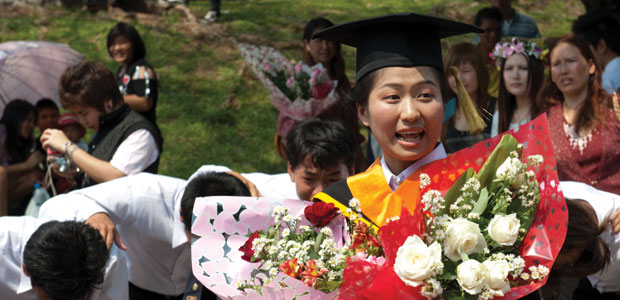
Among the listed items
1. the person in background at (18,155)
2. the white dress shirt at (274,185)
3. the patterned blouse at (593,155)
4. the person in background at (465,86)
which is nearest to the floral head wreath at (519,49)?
the person in background at (465,86)

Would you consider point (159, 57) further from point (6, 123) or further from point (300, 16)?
point (6, 123)

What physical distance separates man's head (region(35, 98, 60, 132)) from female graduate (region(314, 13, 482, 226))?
4.07 meters

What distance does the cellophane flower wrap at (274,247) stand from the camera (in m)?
1.93

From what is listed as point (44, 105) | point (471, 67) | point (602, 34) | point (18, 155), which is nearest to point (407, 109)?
point (471, 67)

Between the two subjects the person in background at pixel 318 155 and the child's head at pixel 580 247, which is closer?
the child's head at pixel 580 247

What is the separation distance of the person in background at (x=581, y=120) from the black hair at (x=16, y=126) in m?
4.03

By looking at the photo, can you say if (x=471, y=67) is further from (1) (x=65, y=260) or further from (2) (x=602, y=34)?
(1) (x=65, y=260)

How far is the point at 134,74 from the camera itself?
5.48 meters

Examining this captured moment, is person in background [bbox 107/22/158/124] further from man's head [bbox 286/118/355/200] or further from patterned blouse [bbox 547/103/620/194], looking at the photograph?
patterned blouse [bbox 547/103/620/194]

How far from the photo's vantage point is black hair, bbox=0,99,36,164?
218 inches

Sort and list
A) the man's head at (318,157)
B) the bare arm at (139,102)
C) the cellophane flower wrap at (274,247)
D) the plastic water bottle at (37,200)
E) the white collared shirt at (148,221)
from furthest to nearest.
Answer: the bare arm at (139,102)
the plastic water bottle at (37,200)
the white collared shirt at (148,221)
the man's head at (318,157)
the cellophane flower wrap at (274,247)

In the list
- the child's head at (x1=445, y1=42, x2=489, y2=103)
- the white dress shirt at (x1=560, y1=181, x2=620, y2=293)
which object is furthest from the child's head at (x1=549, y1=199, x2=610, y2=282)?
the child's head at (x1=445, y1=42, x2=489, y2=103)

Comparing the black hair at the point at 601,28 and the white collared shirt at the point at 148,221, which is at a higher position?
the black hair at the point at 601,28

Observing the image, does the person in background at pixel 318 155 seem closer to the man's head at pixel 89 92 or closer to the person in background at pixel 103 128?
the person in background at pixel 103 128
